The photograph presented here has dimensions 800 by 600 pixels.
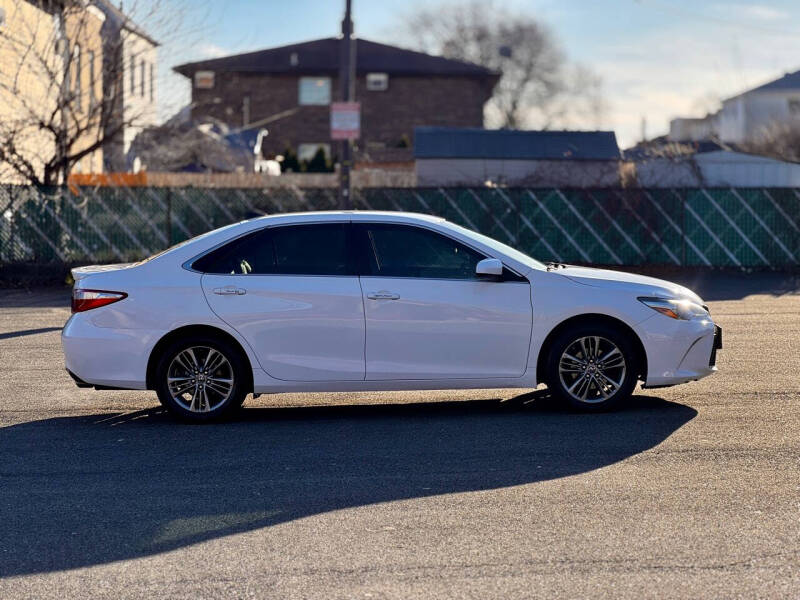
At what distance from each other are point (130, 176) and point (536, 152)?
12.5m

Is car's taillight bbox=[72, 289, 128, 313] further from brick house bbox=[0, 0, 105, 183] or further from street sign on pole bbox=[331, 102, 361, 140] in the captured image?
brick house bbox=[0, 0, 105, 183]

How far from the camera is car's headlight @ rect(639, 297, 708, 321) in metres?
9.32

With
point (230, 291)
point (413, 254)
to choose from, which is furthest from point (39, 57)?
point (413, 254)

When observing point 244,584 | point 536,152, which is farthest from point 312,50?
point 244,584

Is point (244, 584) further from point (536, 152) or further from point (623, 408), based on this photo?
point (536, 152)

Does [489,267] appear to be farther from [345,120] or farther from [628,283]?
[345,120]

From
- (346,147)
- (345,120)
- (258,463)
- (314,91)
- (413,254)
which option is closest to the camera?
(258,463)

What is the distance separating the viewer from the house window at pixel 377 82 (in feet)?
203

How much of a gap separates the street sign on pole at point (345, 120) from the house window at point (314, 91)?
3989 cm

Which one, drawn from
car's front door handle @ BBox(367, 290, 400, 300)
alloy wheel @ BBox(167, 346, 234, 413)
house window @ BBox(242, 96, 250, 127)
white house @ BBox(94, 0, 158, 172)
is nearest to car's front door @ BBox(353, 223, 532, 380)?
car's front door handle @ BBox(367, 290, 400, 300)

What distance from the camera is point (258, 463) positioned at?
25.6 feet

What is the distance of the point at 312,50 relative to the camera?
63.1 meters

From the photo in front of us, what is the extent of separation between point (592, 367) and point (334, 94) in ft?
177

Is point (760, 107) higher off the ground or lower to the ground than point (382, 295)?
higher
